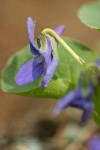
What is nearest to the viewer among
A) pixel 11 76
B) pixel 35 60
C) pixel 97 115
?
pixel 35 60

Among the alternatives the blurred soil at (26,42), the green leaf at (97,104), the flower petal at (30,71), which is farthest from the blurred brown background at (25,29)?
the flower petal at (30,71)

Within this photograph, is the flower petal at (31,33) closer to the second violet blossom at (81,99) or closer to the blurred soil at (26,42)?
the second violet blossom at (81,99)

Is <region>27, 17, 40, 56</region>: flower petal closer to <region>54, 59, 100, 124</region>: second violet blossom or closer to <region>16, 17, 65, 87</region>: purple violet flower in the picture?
<region>16, 17, 65, 87</region>: purple violet flower

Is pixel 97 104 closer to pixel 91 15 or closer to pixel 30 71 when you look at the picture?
pixel 30 71

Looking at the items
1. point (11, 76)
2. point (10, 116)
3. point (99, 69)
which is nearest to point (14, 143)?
point (10, 116)

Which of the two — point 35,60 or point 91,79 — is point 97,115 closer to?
point 35,60

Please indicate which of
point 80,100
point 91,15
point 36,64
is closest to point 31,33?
point 36,64
